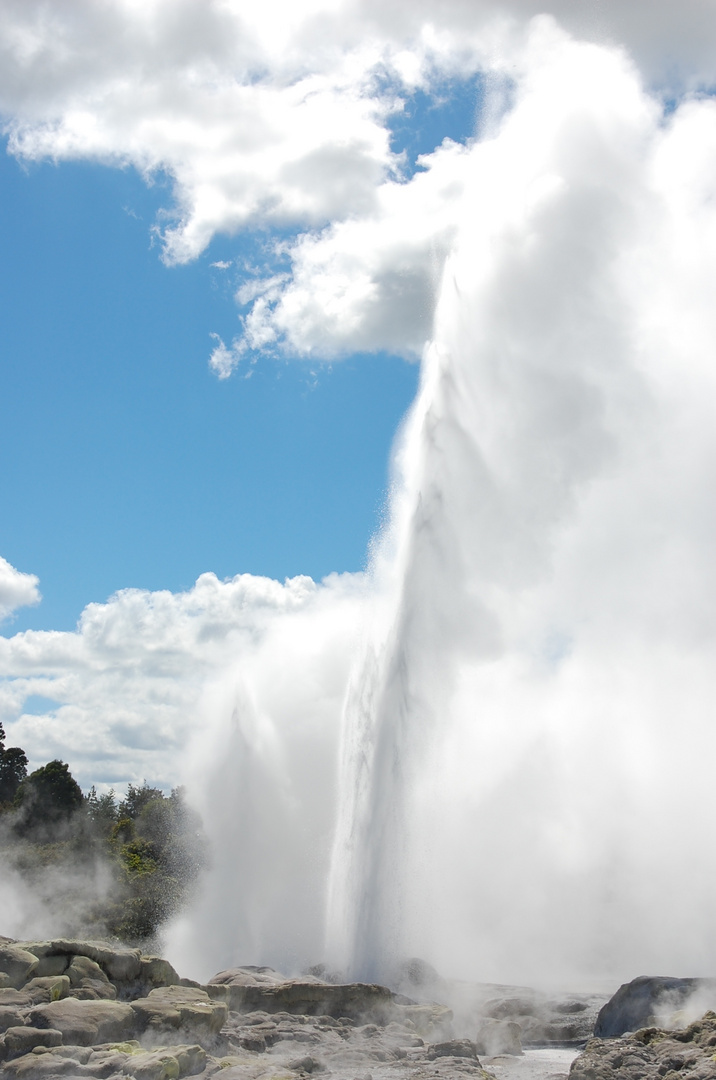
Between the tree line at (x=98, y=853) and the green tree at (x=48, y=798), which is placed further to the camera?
the green tree at (x=48, y=798)

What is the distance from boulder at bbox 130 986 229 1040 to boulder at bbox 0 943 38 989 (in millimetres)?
2404

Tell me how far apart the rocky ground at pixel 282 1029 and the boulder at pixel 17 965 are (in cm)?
2

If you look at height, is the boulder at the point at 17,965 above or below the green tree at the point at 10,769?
below

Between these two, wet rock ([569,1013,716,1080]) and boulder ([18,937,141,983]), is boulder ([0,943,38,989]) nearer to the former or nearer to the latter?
boulder ([18,937,141,983])

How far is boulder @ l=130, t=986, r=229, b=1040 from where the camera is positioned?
53.2 feet

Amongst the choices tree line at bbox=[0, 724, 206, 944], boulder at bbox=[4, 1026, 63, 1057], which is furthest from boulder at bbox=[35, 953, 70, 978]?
tree line at bbox=[0, 724, 206, 944]

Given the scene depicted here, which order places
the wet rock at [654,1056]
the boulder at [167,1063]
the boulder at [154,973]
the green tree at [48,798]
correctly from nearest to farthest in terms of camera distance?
the wet rock at [654,1056] → the boulder at [167,1063] → the boulder at [154,973] → the green tree at [48,798]

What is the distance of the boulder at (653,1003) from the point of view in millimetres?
17859

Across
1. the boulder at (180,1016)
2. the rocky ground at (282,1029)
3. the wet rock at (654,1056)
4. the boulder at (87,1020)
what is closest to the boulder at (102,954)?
the rocky ground at (282,1029)

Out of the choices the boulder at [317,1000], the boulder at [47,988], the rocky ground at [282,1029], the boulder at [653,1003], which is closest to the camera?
the rocky ground at [282,1029]

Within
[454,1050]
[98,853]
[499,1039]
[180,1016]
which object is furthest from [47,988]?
[98,853]

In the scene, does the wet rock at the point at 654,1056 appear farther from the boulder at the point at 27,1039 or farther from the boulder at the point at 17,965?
the boulder at the point at 17,965

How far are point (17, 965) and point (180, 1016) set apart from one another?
149 inches

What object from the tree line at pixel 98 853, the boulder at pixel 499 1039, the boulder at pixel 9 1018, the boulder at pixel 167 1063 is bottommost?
the boulder at pixel 499 1039
